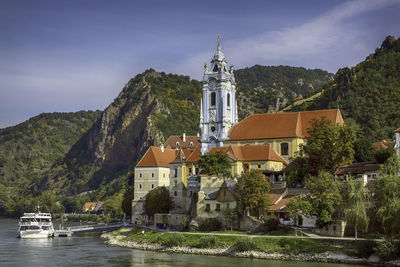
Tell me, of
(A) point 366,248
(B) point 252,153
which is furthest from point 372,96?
(A) point 366,248

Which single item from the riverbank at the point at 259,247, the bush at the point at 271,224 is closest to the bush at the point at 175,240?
the riverbank at the point at 259,247

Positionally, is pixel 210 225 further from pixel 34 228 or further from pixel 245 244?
pixel 34 228

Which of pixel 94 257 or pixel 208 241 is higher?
pixel 208 241

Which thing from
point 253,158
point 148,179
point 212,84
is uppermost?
point 212,84

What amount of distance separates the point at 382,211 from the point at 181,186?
107 ft

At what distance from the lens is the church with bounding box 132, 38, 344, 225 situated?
62.8m

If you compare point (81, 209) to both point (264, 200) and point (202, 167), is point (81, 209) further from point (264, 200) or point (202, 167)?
point (264, 200)

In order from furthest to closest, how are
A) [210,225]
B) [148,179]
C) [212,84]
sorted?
[148,179] < [212,84] < [210,225]

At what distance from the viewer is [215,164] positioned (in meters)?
65.1

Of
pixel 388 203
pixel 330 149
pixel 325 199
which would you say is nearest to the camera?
pixel 388 203

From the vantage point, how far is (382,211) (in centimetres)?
4350

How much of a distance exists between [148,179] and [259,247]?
34.6 metres

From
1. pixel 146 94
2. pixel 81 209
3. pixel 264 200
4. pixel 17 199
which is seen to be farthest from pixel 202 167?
pixel 146 94

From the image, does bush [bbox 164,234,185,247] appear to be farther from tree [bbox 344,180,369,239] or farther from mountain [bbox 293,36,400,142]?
mountain [bbox 293,36,400,142]
